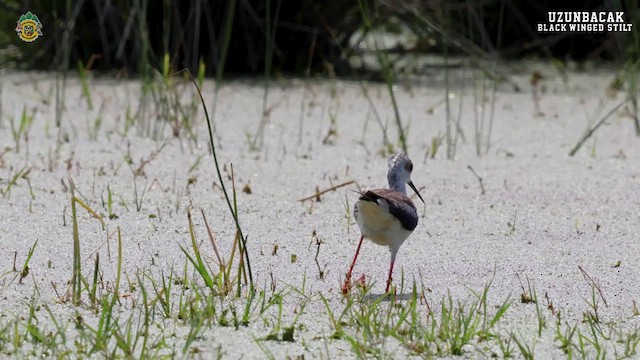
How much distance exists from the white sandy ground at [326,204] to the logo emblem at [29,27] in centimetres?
19

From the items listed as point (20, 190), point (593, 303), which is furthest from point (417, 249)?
point (20, 190)

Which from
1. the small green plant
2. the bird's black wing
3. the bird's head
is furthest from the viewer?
the small green plant

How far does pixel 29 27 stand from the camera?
5.37 meters

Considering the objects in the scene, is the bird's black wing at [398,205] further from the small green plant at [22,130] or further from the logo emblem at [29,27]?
the logo emblem at [29,27]

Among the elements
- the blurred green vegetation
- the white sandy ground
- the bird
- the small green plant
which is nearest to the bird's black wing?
the bird

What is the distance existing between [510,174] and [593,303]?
150 centimetres

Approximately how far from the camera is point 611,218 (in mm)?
3268

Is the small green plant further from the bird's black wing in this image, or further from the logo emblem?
the bird's black wing

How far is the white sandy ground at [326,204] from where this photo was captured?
2436mm

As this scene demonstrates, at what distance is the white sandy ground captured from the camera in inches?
95.9

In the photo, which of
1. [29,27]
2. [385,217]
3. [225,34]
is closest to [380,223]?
[385,217]

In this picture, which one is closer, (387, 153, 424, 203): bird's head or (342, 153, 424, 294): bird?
(342, 153, 424, 294): bird

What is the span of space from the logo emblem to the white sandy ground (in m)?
0.19

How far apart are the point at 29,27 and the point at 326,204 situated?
8.06ft
